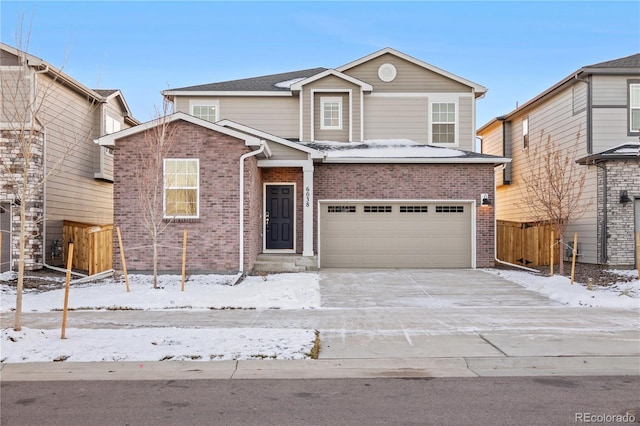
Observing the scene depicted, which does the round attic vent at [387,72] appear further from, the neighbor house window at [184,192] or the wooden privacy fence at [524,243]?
the neighbor house window at [184,192]

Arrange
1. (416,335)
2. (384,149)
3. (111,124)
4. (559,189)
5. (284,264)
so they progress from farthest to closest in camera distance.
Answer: (111,124) → (384,149) → (559,189) → (284,264) → (416,335)

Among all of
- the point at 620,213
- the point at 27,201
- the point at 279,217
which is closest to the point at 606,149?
the point at 620,213

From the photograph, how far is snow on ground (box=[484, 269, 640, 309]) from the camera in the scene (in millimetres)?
11055

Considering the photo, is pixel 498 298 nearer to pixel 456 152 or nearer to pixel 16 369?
pixel 456 152

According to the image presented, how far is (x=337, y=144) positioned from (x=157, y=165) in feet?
25.6

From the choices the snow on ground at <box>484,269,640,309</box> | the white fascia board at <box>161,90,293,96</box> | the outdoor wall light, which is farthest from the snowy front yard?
the white fascia board at <box>161,90,293,96</box>

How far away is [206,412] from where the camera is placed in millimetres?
4996

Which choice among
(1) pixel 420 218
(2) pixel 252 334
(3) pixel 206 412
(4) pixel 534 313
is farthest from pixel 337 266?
(3) pixel 206 412

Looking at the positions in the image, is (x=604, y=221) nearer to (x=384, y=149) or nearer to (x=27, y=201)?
(x=384, y=149)

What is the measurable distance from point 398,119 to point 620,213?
8.16 meters

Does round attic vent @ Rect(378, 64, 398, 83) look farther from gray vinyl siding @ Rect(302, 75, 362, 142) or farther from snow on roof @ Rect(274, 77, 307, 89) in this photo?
snow on roof @ Rect(274, 77, 307, 89)

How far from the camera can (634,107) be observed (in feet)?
58.9

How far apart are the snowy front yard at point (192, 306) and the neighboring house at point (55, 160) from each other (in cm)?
197

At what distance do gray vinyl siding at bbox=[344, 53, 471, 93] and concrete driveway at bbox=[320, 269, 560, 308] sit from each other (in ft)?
24.4
